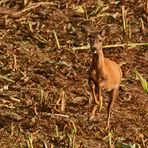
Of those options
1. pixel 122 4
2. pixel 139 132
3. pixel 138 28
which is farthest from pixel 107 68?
pixel 122 4

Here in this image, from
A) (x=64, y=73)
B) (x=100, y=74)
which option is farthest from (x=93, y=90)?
(x=64, y=73)

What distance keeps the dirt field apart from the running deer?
0.35 metres

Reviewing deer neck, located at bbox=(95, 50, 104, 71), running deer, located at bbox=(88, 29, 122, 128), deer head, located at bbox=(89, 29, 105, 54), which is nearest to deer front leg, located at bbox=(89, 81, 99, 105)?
running deer, located at bbox=(88, 29, 122, 128)

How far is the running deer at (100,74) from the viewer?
22.0 feet

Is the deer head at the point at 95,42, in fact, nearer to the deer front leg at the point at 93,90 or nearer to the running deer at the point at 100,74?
the running deer at the point at 100,74

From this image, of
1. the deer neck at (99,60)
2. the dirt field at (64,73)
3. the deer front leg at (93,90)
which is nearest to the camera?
the deer neck at (99,60)

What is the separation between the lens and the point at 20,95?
7805 millimetres

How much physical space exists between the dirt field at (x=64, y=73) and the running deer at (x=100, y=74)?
35 centimetres

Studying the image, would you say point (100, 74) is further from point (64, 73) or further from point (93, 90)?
point (64, 73)

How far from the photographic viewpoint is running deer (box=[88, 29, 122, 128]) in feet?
22.0

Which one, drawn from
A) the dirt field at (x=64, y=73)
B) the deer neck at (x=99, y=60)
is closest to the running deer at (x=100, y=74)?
the deer neck at (x=99, y=60)

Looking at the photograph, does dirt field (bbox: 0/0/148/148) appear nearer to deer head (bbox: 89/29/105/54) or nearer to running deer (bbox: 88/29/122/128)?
running deer (bbox: 88/29/122/128)

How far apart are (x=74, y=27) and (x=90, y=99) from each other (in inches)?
72.4

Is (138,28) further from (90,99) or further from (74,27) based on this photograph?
(90,99)
